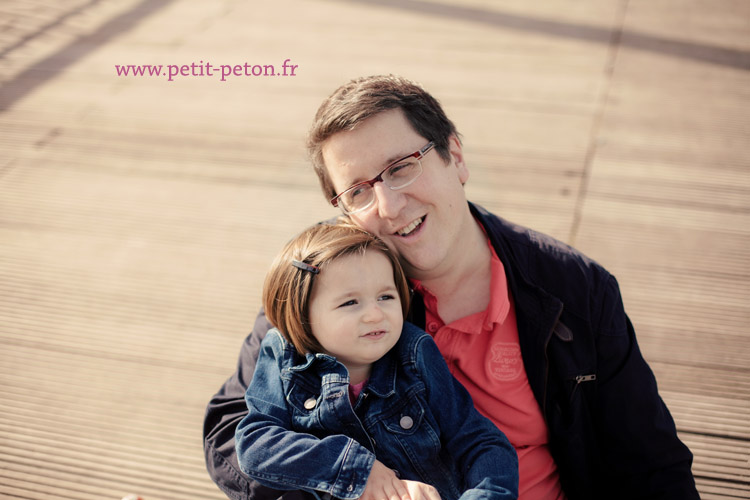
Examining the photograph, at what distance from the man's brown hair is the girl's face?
0.34m

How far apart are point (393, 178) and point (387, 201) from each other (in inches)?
3.0

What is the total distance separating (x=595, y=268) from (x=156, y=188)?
284 centimetres

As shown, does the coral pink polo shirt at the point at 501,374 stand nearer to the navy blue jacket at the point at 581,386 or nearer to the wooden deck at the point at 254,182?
the navy blue jacket at the point at 581,386

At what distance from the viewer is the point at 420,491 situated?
1.38 metres

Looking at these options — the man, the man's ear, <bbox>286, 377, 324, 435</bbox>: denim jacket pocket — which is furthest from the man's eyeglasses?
<bbox>286, 377, 324, 435</bbox>: denim jacket pocket

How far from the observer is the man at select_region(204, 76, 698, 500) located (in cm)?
161

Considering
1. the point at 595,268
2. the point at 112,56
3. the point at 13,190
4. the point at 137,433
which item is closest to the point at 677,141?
the point at 595,268

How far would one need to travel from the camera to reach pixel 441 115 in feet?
5.77

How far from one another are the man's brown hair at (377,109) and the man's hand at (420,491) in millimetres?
847

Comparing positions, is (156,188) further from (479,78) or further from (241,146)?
(479,78)

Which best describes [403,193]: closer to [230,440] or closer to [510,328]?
[510,328]

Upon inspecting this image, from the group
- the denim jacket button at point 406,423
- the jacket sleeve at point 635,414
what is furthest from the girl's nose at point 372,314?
the jacket sleeve at point 635,414

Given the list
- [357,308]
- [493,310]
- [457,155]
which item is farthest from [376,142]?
[493,310]

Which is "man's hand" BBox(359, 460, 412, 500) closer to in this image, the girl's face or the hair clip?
the girl's face
